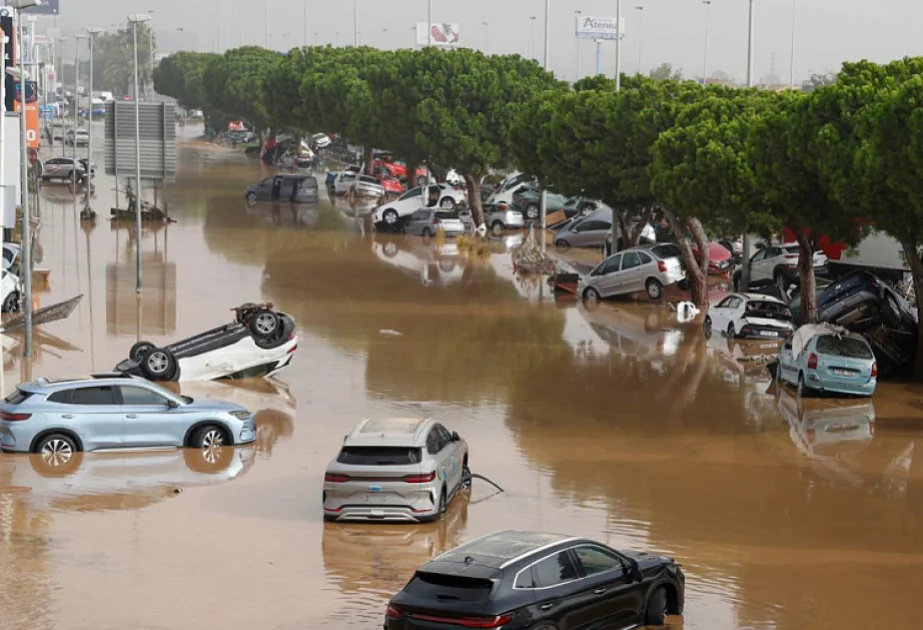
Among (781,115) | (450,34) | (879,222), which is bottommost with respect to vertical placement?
(879,222)

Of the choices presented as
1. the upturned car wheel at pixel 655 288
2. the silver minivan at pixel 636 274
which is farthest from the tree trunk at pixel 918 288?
the upturned car wheel at pixel 655 288

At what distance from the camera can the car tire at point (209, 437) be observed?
22.6 metres

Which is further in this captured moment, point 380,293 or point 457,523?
point 380,293

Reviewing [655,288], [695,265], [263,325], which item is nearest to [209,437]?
[263,325]

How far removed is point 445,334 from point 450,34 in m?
98.3

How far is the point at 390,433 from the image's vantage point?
18.7 meters

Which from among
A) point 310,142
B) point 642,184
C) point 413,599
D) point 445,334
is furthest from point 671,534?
point 310,142

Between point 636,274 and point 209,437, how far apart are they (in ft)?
68.6

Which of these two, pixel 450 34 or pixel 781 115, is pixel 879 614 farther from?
pixel 450 34

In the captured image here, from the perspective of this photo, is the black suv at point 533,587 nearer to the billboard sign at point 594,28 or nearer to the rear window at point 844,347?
the rear window at point 844,347

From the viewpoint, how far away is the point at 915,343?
30.2 metres

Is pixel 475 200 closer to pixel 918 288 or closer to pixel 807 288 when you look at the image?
pixel 807 288

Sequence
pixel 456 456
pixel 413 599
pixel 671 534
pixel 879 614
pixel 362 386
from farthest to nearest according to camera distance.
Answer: pixel 362 386 < pixel 456 456 < pixel 671 534 < pixel 879 614 < pixel 413 599

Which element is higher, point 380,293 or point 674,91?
point 674,91
